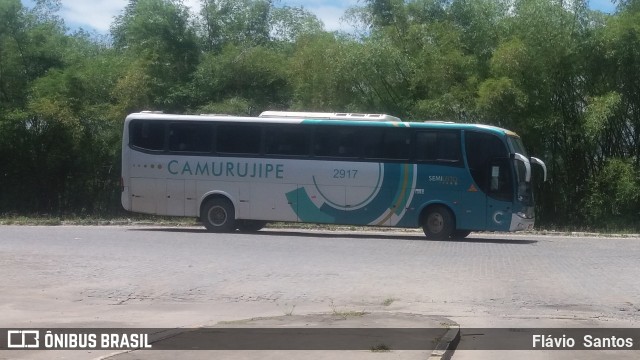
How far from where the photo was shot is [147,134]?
2539 cm

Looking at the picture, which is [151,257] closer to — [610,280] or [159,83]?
[610,280]

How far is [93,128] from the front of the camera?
3189 cm

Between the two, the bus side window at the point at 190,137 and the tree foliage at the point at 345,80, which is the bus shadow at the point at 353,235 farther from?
the tree foliage at the point at 345,80

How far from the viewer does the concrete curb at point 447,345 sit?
867 cm

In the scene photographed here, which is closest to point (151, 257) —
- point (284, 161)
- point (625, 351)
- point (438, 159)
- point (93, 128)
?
point (284, 161)

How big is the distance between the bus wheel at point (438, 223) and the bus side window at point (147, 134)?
7751mm

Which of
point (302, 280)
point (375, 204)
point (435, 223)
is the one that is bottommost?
point (302, 280)

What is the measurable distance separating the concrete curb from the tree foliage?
58.4ft

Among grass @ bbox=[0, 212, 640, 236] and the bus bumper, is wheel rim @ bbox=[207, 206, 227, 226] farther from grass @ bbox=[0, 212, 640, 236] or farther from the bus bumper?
the bus bumper

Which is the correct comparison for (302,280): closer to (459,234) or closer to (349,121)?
(349,121)

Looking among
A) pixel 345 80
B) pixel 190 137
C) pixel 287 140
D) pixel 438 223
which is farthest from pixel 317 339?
pixel 345 80

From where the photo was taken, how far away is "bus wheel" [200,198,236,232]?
82.8 ft

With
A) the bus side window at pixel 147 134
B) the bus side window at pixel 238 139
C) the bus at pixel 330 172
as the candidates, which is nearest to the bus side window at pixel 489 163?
the bus at pixel 330 172

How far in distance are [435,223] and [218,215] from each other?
615 centimetres
